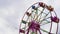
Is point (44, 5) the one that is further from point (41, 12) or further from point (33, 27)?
point (33, 27)

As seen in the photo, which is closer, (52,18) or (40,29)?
(40,29)

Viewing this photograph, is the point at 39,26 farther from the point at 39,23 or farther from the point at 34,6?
the point at 34,6

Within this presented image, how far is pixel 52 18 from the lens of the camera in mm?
20047

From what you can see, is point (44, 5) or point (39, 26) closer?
point (39, 26)

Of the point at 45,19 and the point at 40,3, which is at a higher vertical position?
the point at 40,3

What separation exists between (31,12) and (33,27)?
4271mm

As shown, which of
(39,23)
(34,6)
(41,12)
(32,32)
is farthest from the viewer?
(34,6)

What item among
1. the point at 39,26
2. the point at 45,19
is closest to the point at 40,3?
the point at 45,19

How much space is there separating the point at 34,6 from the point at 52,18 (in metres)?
3.06

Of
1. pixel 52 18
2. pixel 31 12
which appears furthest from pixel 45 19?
pixel 31 12

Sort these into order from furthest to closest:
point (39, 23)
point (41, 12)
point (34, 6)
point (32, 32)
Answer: point (34, 6) → point (41, 12) → point (39, 23) → point (32, 32)

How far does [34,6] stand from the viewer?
73.4 feet

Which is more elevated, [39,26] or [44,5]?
[44,5]

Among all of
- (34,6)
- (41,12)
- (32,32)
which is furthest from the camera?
(34,6)
